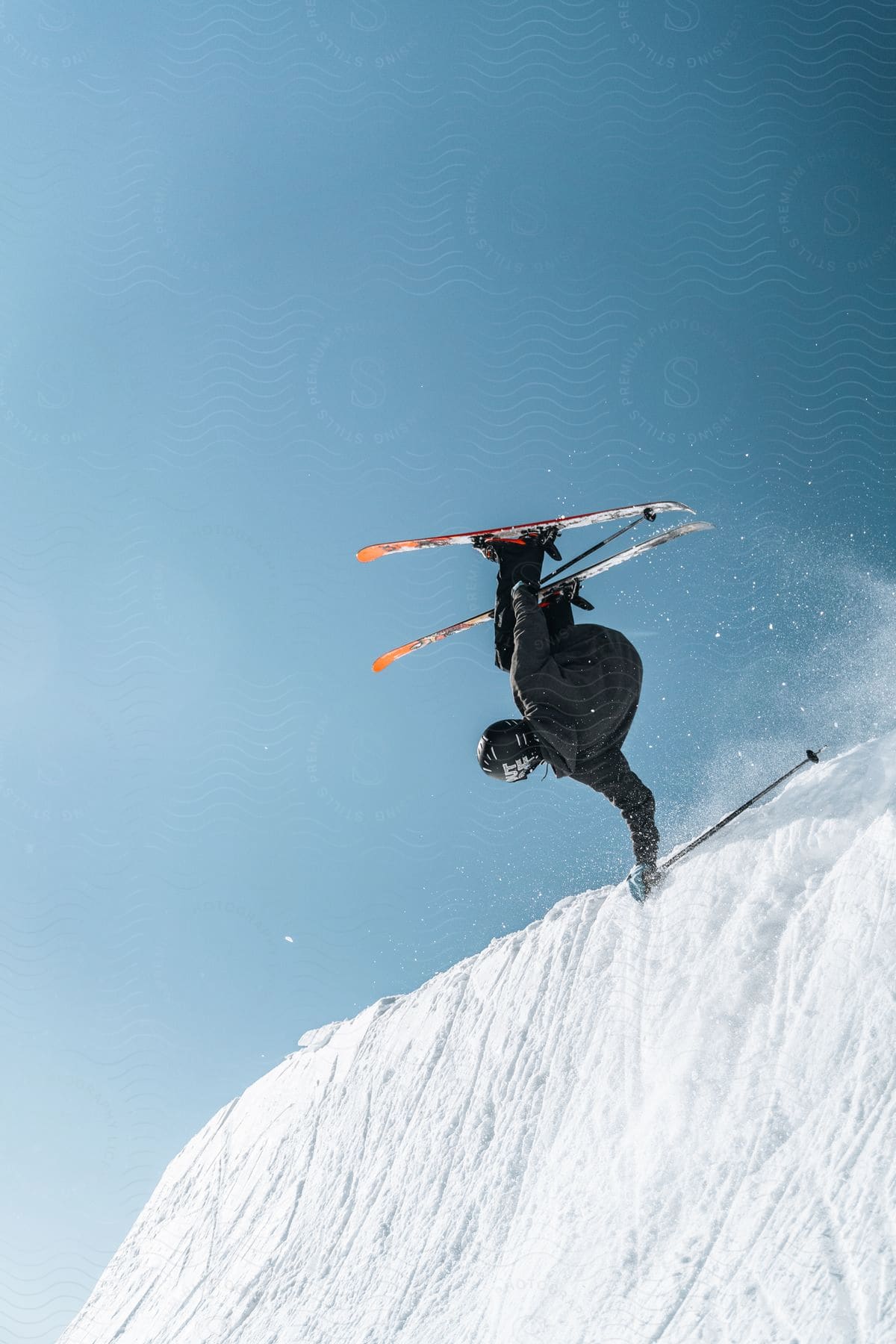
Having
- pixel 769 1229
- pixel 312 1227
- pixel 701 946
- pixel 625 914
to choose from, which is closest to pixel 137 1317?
pixel 312 1227

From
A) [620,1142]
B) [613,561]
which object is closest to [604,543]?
[613,561]

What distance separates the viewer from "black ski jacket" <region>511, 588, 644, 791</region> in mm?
6891

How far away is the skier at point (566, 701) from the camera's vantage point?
6.92m

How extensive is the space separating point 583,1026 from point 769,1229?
3.12 meters

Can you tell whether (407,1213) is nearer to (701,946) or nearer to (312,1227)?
(312,1227)

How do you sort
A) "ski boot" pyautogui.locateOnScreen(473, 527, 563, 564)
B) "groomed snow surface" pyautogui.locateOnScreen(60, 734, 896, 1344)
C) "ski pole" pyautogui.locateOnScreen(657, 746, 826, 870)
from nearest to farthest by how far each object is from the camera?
"groomed snow surface" pyautogui.locateOnScreen(60, 734, 896, 1344)
"ski pole" pyautogui.locateOnScreen(657, 746, 826, 870)
"ski boot" pyautogui.locateOnScreen(473, 527, 563, 564)

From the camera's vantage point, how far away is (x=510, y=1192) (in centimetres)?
636

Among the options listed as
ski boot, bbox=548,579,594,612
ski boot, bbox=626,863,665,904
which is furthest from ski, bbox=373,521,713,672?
ski boot, bbox=626,863,665,904

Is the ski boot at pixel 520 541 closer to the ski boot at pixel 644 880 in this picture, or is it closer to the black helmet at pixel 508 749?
the black helmet at pixel 508 749

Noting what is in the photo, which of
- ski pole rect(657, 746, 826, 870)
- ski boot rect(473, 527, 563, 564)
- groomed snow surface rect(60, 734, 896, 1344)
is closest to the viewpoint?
groomed snow surface rect(60, 734, 896, 1344)

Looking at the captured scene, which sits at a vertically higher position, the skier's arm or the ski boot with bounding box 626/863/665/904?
the skier's arm

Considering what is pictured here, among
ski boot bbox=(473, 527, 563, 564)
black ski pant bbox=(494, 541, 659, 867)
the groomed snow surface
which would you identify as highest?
ski boot bbox=(473, 527, 563, 564)

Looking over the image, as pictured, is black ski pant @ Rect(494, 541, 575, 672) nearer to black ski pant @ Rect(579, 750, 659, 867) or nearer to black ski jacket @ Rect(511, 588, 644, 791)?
black ski jacket @ Rect(511, 588, 644, 791)

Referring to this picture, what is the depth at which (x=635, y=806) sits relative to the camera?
24.5 feet
